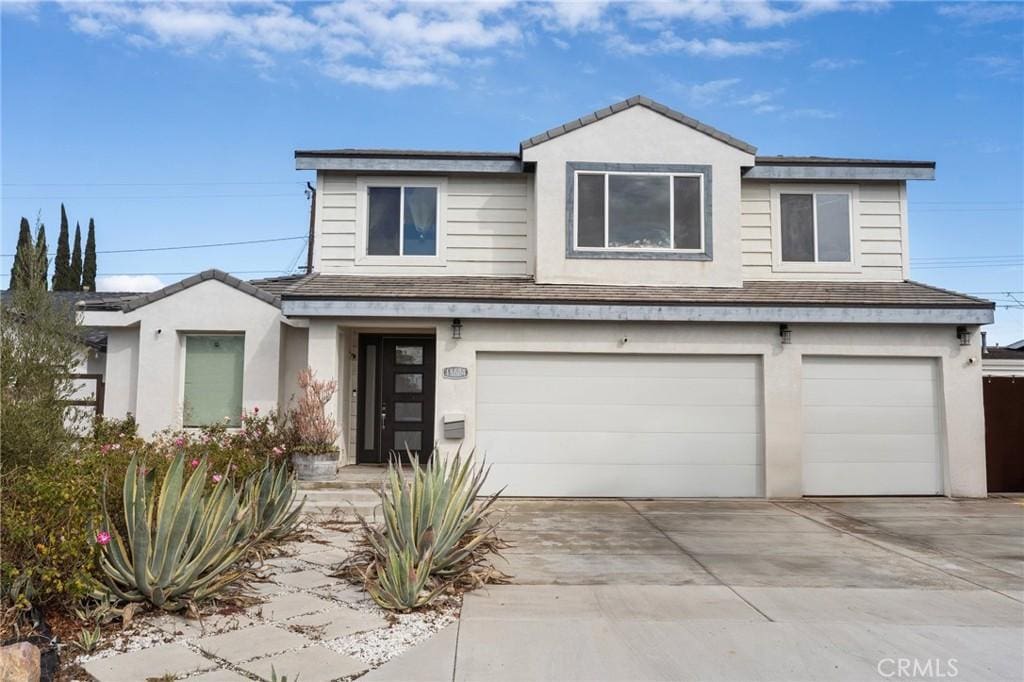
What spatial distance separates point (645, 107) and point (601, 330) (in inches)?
163

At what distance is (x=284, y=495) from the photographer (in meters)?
6.96

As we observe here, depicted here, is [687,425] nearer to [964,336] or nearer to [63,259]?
[964,336]

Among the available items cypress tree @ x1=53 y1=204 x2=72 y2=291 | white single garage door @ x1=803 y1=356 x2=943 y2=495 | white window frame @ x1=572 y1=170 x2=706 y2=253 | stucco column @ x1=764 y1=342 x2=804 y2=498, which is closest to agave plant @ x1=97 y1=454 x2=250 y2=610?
white window frame @ x1=572 y1=170 x2=706 y2=253

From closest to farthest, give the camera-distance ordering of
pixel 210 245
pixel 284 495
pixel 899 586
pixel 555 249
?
pixel 899 586
pixel 284 495
pixel 555 249
pixel 210 245

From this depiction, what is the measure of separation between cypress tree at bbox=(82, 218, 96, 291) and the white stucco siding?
32.6m

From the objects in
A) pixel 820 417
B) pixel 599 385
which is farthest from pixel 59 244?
pixel 820 417

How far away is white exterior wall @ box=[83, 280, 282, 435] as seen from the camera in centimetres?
1126

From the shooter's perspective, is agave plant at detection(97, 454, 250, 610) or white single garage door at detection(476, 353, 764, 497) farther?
white single garage door at detection(476, 353, 764, 497)

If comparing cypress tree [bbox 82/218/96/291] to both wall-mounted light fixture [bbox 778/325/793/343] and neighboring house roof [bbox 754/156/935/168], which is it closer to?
neighboring house roof [bbox 754/156/935/168]

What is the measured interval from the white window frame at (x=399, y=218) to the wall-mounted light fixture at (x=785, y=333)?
5.87m

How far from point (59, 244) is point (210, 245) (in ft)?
22.9

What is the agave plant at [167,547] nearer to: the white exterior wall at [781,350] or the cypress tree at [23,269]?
the cypress tree at [23,269]

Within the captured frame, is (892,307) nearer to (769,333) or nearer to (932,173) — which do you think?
(769,333)

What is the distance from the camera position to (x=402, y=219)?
12383 mm
